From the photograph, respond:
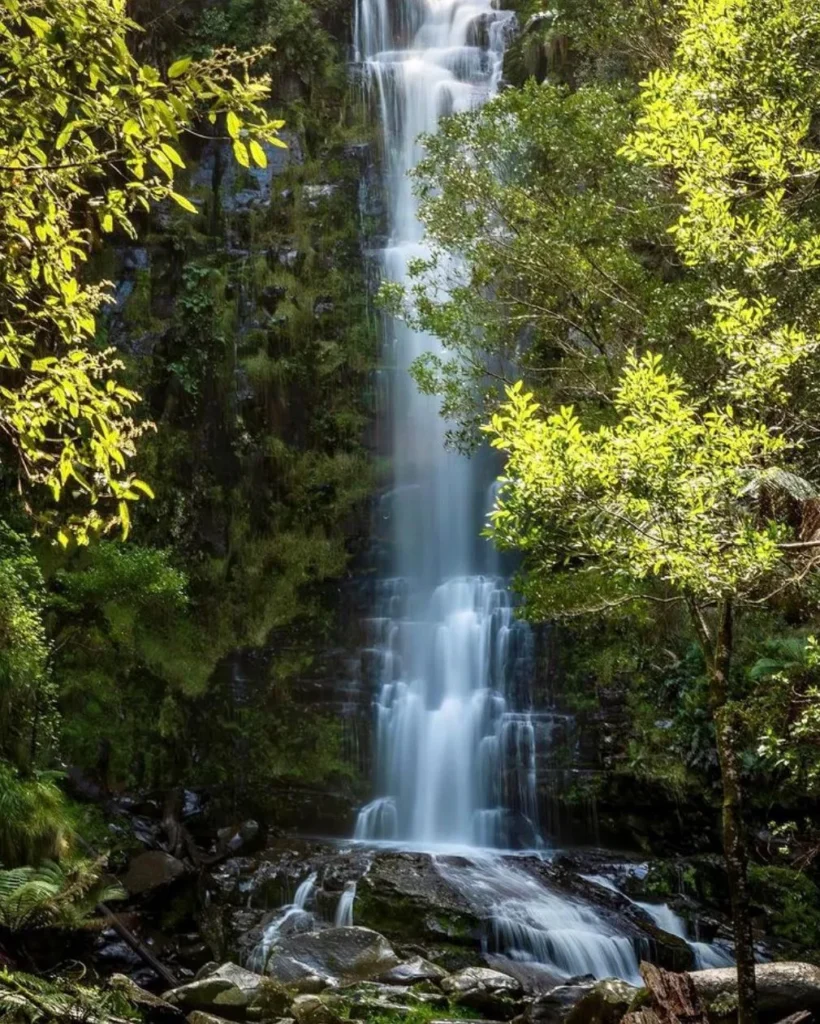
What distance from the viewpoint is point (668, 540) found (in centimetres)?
515

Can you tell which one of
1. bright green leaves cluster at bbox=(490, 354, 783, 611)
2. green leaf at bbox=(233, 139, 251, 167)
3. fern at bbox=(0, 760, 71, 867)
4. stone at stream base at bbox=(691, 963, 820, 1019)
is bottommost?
stone at stream base at bbox=(691, 963, 820, 1019)

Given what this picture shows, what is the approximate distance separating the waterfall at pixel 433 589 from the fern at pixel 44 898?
671 cm

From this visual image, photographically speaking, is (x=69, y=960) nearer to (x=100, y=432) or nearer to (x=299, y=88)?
(x=100, y=432)

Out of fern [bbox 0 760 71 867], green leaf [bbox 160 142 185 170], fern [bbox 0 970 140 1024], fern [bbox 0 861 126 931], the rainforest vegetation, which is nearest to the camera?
green leaf [bbox 160 142 185 170]

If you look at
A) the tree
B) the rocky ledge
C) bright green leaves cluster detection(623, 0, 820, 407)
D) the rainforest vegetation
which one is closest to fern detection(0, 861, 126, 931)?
the rainforest vegetation

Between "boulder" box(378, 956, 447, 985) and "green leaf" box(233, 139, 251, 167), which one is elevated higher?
"green leaf" box(233, 139, 251, 167)

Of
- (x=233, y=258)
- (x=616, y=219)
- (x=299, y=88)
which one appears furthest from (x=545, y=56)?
(x=616, y=219)

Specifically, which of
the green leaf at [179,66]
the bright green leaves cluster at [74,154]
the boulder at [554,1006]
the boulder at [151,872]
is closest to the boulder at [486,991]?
the boulder at [554,1006]

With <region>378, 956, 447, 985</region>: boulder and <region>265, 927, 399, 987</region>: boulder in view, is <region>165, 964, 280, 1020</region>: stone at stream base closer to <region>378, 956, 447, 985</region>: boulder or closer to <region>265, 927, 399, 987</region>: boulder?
<region>265, 927, 399, 987</region>: boulder

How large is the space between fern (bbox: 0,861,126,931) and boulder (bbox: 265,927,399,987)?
2.14 metres

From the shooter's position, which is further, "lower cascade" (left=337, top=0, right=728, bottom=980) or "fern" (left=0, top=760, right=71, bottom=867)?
"lower cascade" (left=337, top=0, right=728, bottom=980)

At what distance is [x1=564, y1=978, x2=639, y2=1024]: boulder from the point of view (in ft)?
23.3

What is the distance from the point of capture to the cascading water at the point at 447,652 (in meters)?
10.8

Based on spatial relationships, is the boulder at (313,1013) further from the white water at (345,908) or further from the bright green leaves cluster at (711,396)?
the bright green leaves cluster at (711,396)
